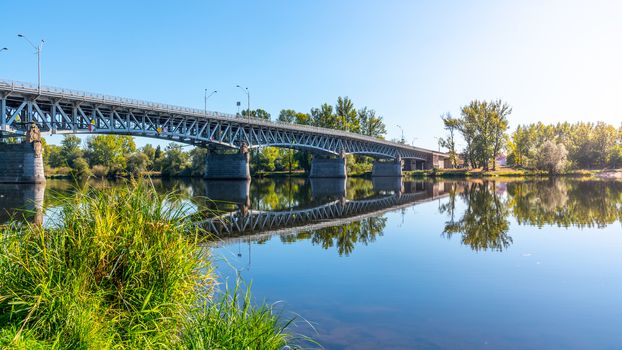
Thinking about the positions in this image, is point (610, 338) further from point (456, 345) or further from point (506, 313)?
point (456, 345)

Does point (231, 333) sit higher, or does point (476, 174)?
point (476, 174)

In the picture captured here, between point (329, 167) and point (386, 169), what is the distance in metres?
19.5

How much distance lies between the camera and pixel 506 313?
8.70 m

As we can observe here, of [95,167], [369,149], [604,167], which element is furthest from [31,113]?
[604,167]

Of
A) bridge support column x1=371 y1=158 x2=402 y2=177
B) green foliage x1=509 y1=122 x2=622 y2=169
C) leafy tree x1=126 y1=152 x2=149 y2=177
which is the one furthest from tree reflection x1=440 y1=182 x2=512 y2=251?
green foliage x1=509 y1=122 x2=622 y2=169

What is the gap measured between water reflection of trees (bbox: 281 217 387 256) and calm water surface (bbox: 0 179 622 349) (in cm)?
5

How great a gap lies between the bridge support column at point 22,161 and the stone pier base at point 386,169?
7706cm

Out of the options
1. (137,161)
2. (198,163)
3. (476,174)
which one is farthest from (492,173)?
(137,161)

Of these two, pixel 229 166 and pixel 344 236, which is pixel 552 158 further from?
pixel 344 236

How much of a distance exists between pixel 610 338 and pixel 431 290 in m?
3.69

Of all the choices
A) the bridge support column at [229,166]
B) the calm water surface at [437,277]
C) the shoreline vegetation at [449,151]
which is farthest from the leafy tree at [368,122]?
the calm water surface at [437,277]

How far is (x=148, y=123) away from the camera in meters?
68.1

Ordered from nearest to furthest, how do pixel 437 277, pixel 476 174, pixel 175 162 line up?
pixel 437 277
pixel 476 174
pixel 175 162

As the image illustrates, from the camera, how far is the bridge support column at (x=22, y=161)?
171 ft
